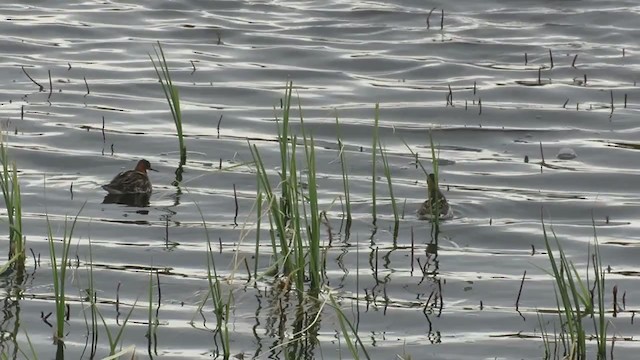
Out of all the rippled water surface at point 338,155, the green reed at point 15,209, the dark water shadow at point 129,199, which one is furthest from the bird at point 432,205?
the green reed at point 15,209

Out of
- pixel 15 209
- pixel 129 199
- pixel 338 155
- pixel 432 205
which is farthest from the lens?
pixel 338 155

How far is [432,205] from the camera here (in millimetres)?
9805

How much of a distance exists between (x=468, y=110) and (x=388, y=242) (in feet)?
14.2

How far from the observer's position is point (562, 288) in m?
6.47

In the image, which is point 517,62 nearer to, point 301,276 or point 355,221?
point 355,221

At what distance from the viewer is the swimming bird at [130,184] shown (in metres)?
10.3

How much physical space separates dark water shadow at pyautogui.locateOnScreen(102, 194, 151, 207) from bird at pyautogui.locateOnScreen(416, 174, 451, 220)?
1984 millimetres

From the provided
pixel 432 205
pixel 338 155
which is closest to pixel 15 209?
pixel 432 205

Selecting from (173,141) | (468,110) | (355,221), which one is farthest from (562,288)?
(468,110)

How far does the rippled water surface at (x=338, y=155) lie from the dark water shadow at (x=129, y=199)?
0.11m

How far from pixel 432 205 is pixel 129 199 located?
7.07ft

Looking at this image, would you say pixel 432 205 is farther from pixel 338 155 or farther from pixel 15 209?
pixel 15 209

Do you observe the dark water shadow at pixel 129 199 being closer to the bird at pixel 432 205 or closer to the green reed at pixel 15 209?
the green reed at pixel 15 209

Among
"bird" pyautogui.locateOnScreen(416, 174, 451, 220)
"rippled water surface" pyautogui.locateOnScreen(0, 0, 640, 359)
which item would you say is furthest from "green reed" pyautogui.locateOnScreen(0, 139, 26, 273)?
"bird" pyautogui.locateOnScreen(416, 174, 451, 220)
